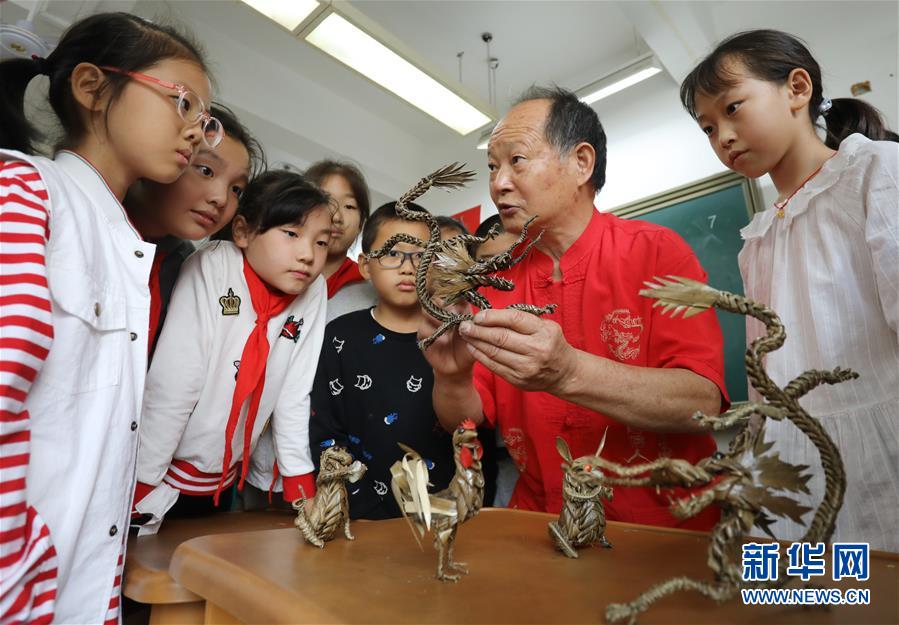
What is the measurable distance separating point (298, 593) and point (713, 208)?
13.7 ft

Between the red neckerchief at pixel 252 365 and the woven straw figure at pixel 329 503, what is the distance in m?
0.49

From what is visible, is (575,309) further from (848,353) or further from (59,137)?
(59,137)

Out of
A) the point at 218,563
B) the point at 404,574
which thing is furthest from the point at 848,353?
the point at 218,563

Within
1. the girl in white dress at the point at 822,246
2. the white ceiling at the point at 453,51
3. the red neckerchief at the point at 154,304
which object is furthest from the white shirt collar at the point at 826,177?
the white ceiling at the point at 453,51

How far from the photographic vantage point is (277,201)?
5.48 ft

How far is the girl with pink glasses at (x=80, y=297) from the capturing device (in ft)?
2.75

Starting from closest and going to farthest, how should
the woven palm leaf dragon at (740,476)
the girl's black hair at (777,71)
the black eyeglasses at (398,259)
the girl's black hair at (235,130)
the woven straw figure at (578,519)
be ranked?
1. the woven palm leaf dragon at (740,476)
2. the woven straw figure at (578,519)
3. the girl's black hair at (777,71)
4. the girl's black hair at (235,130)
5. the black eyeglasses at (398,259)

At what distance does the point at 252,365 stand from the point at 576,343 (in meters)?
0.95

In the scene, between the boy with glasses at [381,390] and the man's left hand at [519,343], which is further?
the boy with glasses at [381,390]

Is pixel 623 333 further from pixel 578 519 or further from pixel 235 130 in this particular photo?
pixel 235 130

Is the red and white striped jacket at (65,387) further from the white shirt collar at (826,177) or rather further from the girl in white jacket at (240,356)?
the white shirt collar at (826,177)

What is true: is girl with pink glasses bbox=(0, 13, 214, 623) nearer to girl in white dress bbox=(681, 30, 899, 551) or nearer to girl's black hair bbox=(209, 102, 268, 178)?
girl's black hair bbox=(209, 102, 268, 178)

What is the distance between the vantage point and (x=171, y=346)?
1.47 m

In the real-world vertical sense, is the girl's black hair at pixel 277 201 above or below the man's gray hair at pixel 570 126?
below
